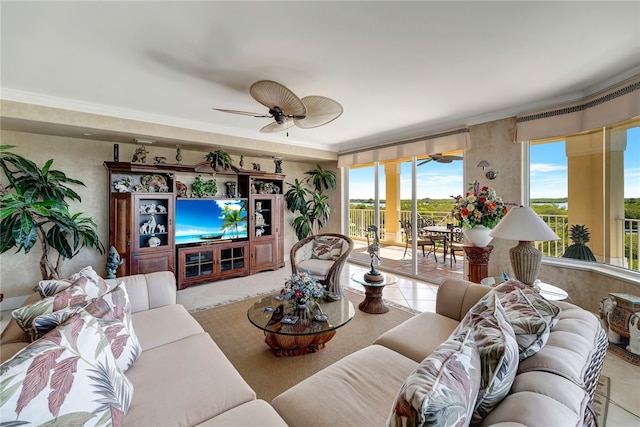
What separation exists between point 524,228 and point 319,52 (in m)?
2.04

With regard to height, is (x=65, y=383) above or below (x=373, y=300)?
above

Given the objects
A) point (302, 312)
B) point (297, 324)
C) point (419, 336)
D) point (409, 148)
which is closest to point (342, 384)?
point (419, 336)

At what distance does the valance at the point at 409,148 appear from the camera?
12.7 feet

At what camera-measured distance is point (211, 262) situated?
438cm

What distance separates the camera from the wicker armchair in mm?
3555

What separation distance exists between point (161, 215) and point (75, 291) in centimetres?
283

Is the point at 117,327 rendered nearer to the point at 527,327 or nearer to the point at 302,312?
the point at 302,312

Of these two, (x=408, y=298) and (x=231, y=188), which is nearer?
(x=408, y=298)

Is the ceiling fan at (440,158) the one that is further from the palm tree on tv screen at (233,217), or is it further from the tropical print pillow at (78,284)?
the tropical print pillow at (78,284)

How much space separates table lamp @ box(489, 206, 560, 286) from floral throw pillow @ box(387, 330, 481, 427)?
1406mm

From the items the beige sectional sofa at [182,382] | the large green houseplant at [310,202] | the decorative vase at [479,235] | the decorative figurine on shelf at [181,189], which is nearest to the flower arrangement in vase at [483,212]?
the decorative vase at [479,235]

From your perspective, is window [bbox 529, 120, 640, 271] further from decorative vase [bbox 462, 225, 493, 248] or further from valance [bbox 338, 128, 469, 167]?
decorative vase [bbox 462, 225, 493, 248]

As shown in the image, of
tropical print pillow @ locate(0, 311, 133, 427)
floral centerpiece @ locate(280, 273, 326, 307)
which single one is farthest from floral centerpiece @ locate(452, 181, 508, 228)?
tropical print pillow @ locate(0, 311, 133, 427)

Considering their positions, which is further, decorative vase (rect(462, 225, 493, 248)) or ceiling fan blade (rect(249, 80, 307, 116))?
decorative vase (rect(462, 225, 493, 248))
